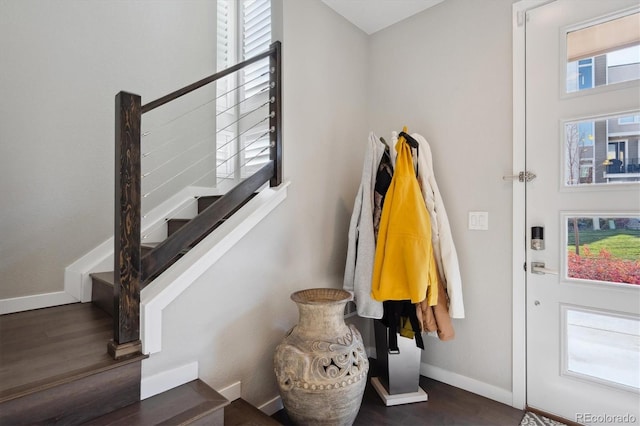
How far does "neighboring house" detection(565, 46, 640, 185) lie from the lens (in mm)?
1526

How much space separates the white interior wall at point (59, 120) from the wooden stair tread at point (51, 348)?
1.15ft

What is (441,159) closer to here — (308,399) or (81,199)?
(308,399)

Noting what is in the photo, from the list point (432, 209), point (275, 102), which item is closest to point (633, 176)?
point (432, 209)

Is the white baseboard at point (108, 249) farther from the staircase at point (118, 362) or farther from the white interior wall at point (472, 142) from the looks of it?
the white interior wall at point (472, 142)

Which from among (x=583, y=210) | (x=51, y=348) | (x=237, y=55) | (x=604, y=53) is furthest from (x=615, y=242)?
(x=237, y=55)

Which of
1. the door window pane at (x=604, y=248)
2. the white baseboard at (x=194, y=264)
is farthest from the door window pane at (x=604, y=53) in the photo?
the white baseboard at (x=194, y=264)

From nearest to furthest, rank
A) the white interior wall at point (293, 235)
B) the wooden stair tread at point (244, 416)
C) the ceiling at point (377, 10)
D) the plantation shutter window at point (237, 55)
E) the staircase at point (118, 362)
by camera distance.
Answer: the staircase at point (118, 362) < the wooden stair tread at point (244, 416) < the white interior wall at point (293, 235) < the ceiling at point (377, 10) < the plantation shutter window at point (237, 55)

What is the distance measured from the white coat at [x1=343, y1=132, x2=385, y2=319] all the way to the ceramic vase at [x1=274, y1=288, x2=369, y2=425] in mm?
263

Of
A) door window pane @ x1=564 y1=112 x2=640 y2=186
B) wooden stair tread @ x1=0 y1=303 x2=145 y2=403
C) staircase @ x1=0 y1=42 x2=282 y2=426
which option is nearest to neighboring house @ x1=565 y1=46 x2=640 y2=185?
door window pane @ x1=564 y1=112 x2=640 y2=186

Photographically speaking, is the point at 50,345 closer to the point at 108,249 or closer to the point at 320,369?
the point at 108,249

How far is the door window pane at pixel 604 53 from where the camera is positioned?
1538 mm

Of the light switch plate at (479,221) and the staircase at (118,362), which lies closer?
the staircase at (118,362)

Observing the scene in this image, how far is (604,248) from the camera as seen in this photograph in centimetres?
159

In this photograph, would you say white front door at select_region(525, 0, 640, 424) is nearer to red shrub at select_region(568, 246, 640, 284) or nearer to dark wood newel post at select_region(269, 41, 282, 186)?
red shrub at select_region(568, 246, 640, 284)
